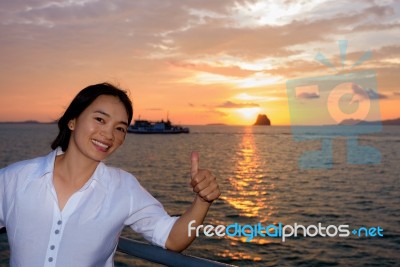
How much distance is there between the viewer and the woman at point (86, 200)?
2.00 meters

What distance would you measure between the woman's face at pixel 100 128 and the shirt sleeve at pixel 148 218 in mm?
285

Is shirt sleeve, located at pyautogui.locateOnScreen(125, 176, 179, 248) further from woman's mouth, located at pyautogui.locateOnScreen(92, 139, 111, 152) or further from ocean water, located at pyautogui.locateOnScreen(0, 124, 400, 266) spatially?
ocean water, located at pyautogui.locateOnScreen(0, 124, 400, 266)

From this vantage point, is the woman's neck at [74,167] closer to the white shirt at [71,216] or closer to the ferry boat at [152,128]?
the white shirt at [71,216]

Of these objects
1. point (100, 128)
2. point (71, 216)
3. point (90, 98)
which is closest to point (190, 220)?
point (71, 216)

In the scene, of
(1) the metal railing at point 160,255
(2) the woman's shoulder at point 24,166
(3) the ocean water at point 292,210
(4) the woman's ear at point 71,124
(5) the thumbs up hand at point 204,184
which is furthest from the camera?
(3) the ocean water at point 292,210

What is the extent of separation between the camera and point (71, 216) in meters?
2.04

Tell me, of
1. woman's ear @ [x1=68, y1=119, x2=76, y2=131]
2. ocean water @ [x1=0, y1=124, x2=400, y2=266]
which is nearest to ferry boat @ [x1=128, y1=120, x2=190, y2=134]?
ocean water @ [x1=0, y1=124, x2=400, y2=266]

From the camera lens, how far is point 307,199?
97.8 ft

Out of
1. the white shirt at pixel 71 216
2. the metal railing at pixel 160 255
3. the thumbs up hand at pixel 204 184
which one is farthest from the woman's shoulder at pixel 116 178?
the thumbs up hand at pixel 204 184

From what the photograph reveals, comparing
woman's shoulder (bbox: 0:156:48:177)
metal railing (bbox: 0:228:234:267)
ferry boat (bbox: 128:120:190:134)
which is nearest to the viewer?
metal railing (bbox: 0:228:234:267)

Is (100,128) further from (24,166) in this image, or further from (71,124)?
(24,166)

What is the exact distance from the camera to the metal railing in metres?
1.71

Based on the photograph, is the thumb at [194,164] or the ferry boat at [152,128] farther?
the ferry boat at [152,128]

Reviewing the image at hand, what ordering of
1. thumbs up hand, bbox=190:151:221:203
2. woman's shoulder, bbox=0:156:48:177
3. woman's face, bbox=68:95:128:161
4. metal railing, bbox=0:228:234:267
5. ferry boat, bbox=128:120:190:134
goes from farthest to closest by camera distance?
ferry boat, bbox=128:120:190:134
woman's face, bbox=68:95:128:161
woman's shoulder, bbox=0:156:48:177
thumbs up hand, bbox=190:151:221:203
metal railing, bbox=0:228:234:267
